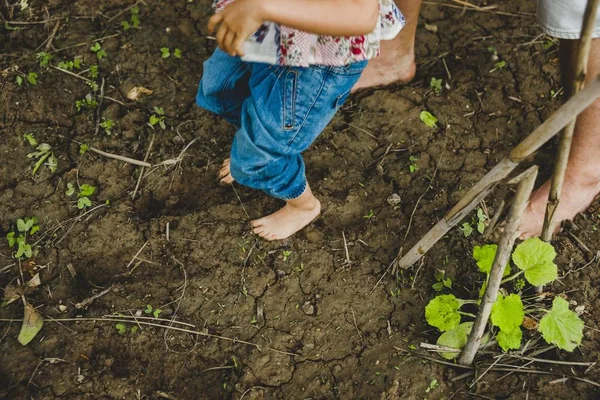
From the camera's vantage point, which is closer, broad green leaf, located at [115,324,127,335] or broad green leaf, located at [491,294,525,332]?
broad green leaf, located at [491,294,525,332]

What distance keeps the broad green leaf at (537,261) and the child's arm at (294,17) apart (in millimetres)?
1045

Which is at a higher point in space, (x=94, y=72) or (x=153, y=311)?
(x=94, y=72)

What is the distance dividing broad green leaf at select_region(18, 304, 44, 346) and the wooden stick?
1.91 metres

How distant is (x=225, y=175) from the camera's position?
244 centimetres

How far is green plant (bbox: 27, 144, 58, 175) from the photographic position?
2.45 m

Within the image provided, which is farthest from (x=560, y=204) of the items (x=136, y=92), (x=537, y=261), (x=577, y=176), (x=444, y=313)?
(x=136, y=92)

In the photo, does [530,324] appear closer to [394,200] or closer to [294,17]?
[394,200]

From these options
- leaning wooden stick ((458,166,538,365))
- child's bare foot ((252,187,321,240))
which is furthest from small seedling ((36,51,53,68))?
leaning wooden stick ((458,166,538,365))

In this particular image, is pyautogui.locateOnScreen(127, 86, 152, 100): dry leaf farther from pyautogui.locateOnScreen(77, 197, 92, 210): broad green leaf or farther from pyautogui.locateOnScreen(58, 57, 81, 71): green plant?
pyautogui.locateOnScreen(77, 197, 92, 210): broad green leaf

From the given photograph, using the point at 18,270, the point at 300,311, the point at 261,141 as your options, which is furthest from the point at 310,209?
the point at 18,270

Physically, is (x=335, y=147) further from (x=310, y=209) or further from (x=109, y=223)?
(x=109, y=223)

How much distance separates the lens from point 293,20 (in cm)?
133

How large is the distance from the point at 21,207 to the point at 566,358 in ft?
7.48

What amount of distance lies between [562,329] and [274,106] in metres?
1.24
